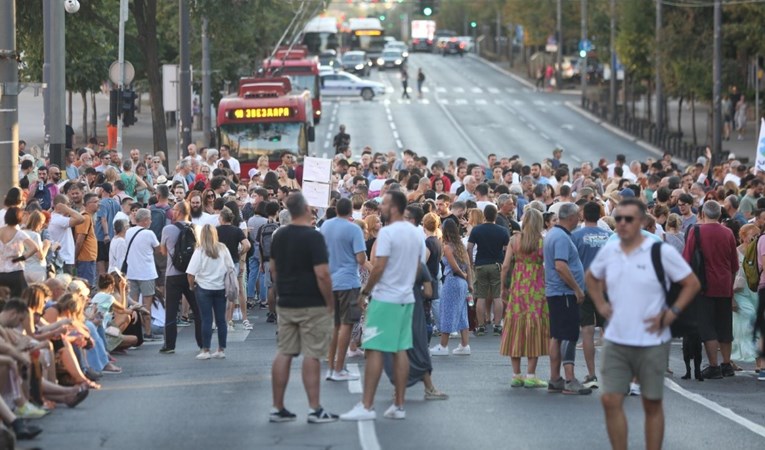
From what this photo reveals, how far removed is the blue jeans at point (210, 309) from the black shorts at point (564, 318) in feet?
13.2

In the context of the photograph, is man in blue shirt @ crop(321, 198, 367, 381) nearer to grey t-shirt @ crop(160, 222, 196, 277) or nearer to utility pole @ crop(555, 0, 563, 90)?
grey t-shirt @ crop(160, 222, 196, 277)

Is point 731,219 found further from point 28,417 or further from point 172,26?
point 172,26

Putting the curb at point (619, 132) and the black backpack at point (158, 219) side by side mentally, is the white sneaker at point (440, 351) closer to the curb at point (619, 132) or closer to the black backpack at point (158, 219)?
the black backpack at point (158, 219)

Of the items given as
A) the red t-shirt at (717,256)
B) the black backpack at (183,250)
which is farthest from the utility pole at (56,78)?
the red t-shirt at (717,256)

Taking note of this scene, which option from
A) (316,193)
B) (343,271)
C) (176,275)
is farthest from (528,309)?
(316,193)

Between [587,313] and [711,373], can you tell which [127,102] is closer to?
[711,373]

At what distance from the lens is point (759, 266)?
55.6 feet

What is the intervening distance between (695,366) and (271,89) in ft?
81.6

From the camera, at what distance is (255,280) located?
22906 millimetres

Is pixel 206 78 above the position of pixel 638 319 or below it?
above

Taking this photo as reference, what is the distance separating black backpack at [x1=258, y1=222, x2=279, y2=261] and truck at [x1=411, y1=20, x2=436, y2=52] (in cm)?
11443

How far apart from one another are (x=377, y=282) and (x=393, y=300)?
19 centimetres

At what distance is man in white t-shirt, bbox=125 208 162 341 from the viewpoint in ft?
61.8

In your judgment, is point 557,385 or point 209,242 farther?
point 209,242
